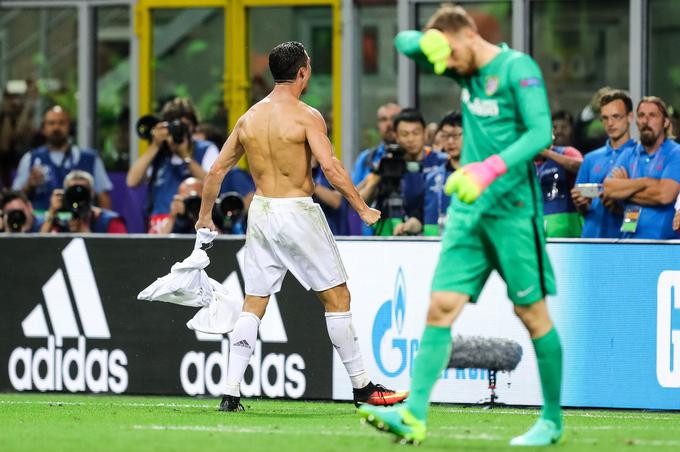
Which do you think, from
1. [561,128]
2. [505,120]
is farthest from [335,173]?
[561,128]

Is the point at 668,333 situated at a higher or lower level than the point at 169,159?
lower

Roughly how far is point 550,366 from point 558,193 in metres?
4.49

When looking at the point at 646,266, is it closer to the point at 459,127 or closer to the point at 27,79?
the point at 459,127

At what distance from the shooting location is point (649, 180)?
37.4 feet

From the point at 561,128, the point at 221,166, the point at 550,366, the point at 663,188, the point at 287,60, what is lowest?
the point at 550,366

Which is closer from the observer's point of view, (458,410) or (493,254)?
(493,254)

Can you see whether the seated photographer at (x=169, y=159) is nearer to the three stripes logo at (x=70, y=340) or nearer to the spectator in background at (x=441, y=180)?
the three stripes logo at (x=70, y=340)

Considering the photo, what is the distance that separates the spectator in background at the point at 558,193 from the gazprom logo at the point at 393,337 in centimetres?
155

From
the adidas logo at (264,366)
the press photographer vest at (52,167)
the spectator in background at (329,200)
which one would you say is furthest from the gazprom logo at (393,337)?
the press photographer vest at (52,167)

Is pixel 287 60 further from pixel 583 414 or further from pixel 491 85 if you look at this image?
pixel 583 414

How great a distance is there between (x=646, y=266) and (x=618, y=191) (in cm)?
107

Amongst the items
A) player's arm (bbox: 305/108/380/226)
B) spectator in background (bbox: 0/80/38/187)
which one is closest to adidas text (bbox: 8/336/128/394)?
player's arm (bbox: 305/108/380/226)

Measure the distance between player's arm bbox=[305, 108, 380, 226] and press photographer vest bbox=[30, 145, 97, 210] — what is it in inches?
218

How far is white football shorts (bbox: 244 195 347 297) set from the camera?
31.2ft
